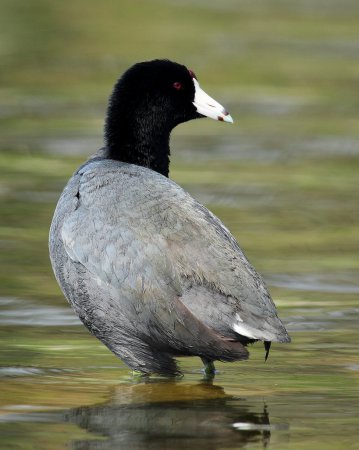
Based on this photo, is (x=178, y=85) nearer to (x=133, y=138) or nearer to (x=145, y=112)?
(x=145, y=112)

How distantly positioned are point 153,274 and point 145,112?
1.31 m

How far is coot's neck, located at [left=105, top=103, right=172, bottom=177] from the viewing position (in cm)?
649

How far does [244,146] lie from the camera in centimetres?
1155

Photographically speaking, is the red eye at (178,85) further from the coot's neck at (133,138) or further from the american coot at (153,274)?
the american coot at (153,274)

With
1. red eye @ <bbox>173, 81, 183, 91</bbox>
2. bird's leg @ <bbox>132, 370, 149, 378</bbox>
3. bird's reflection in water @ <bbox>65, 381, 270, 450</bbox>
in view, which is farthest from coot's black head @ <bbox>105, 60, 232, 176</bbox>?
bird's reflection in water @ <bbox>65, 381, 270, 450</bbox>

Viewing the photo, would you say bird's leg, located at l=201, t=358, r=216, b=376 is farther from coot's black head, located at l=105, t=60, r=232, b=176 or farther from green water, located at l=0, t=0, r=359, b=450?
coot's black head, located at l=105, t=60, r=232, b=176

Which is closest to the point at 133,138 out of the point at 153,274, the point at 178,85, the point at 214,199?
the point at 178,85

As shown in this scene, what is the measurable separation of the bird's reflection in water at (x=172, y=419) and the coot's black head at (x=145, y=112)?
51.5 inches

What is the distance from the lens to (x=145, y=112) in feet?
21.5

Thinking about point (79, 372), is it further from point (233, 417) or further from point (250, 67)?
point (250, 67)

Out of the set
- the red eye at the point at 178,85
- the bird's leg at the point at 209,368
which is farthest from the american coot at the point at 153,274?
the red eye at the point at 178,85

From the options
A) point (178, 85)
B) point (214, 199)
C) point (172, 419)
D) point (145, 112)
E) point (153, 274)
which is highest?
point (178, 85)

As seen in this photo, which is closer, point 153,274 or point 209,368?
point 153,274

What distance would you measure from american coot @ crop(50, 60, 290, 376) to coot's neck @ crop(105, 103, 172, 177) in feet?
1.04
